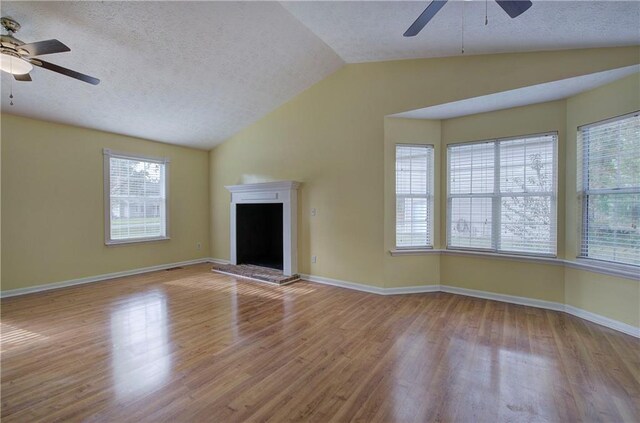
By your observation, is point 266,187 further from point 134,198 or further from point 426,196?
point 426,196

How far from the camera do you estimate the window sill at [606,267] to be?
116 inches

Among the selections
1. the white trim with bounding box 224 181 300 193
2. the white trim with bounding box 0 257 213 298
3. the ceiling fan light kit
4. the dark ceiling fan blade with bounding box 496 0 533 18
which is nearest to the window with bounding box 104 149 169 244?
the white trim with bounding box 0 257 213 298

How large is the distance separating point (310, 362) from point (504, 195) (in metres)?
3.38

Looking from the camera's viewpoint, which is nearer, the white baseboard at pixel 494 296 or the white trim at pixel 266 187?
the white baseboard at pixel 494 296

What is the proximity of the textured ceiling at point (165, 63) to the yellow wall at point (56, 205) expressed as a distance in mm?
302

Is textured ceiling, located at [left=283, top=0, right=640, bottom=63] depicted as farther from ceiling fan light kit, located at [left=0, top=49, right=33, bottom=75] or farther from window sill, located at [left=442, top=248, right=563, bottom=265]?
ceiling fan light kit, located at [left=0, top=49, right=33, bottom=75]

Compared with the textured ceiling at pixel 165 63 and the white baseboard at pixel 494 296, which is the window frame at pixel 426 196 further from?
the textured ceiling at pixel 165 63

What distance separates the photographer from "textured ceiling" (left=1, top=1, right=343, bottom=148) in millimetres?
2877

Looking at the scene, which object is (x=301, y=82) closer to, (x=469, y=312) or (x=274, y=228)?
(x=274, y=228)

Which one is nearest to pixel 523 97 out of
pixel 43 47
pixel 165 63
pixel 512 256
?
pixel 512 256

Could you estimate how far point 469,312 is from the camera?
3.54m

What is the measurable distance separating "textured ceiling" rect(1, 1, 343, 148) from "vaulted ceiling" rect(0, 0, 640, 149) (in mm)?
13

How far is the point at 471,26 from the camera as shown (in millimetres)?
2855

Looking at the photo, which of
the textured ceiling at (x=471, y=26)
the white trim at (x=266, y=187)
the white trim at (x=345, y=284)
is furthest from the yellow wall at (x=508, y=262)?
the white trim at (x=266, y=187)
